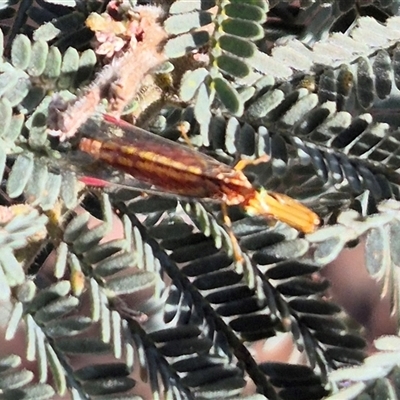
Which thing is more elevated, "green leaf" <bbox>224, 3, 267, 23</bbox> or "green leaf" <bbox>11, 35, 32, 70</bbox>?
"green leaf" <bbox>224, 3, 267, 23</bbox>

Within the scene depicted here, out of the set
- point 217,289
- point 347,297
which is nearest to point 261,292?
point 217,289

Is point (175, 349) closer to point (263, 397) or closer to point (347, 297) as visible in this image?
point (263, 397)

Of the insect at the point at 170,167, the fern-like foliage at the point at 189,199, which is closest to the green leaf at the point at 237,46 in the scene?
the fern-like foliage at the point at 189,199

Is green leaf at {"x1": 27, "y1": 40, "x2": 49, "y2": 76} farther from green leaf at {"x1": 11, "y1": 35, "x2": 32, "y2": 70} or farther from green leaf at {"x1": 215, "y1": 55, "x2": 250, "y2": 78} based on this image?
green leaf at {"x1": 215, "y1": 55, "x2": 250, "y2": 78}

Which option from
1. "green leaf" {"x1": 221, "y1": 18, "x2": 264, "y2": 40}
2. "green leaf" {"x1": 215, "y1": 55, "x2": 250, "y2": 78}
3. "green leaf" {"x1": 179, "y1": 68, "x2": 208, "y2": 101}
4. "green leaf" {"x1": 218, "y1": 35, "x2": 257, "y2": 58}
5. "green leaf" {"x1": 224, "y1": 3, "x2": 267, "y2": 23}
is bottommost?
"green leaf" {"x1": 179, "y1": 68, "x2": 208, "y2": 101}

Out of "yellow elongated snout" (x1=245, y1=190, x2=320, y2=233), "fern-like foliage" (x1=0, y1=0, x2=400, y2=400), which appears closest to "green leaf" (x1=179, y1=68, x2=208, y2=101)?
"fern-like foliage" (x1=0, y1=0, x2=400, y2=400)

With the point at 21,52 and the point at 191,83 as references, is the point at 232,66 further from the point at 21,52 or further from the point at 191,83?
the point at 21,52

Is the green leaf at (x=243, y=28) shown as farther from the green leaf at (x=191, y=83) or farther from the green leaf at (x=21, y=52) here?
the green leaf at (x=21, y=52)
